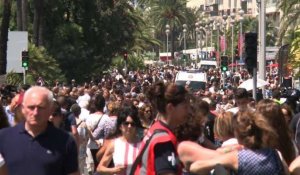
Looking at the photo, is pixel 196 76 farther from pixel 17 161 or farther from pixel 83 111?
pixel 17 161

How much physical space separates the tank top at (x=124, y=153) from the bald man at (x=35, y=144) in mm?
2522

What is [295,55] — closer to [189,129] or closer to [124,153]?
[124,153]

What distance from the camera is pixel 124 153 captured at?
9.08m

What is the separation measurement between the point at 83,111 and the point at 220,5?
133986 mm

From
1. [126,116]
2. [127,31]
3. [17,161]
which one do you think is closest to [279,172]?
[17,161]

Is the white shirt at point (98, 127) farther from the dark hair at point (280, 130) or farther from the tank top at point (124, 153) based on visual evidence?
the dark hair at point (280, 130)

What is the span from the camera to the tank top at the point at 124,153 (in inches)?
355

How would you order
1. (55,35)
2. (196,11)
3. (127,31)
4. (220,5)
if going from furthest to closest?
(220,5)
(196,11)
(127,31)
(55,35)

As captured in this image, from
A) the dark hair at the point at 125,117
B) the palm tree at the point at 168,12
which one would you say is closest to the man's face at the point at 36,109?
the dark hair at the point at 125,117

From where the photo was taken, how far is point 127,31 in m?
62.8

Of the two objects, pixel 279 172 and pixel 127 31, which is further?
pixel 127 31

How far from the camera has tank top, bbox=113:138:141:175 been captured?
9016mm

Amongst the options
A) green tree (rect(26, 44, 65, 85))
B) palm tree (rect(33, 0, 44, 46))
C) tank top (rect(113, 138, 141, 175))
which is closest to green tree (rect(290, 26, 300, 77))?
green tree (rect(26, 44, 65, 85))

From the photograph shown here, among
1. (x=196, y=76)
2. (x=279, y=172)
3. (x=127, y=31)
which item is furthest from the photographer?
(x=127, y=31)
